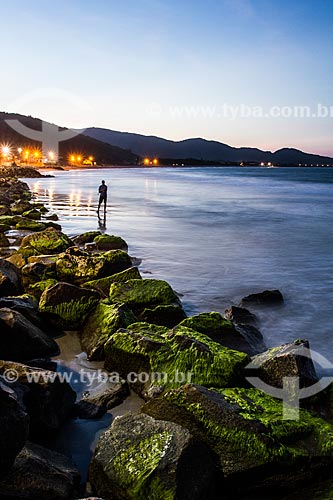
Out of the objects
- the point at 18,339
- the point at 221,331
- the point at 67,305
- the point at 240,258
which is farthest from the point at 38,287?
the point at 240,258

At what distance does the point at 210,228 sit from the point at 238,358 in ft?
58.7

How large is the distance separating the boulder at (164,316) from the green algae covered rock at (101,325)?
521mm

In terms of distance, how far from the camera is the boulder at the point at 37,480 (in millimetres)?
3508

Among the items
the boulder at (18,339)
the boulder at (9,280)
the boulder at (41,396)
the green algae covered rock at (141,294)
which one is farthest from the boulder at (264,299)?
the boulder at (41,396)

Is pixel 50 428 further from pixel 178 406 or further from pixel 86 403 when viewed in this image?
pixel 178 406

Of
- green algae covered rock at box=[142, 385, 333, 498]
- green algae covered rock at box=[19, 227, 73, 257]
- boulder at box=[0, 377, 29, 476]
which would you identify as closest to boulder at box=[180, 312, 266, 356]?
green algae covered rock at box=[142, 385, 333, 498]

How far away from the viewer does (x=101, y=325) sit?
22.2ft

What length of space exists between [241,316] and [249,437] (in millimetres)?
4445

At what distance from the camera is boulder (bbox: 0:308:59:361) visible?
18.8 feet

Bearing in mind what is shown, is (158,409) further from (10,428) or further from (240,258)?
(240,258)

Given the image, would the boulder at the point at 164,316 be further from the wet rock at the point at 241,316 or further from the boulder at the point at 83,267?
the boulder at the point at 83,267

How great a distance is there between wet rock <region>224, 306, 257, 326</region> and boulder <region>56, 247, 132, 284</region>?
9.24 ft

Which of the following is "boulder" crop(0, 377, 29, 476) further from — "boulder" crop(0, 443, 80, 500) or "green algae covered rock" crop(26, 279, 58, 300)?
"green algae covered rock" crop(26, 279, 58, 300)

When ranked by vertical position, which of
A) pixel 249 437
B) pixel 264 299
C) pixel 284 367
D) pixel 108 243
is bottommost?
pixel 264 299
